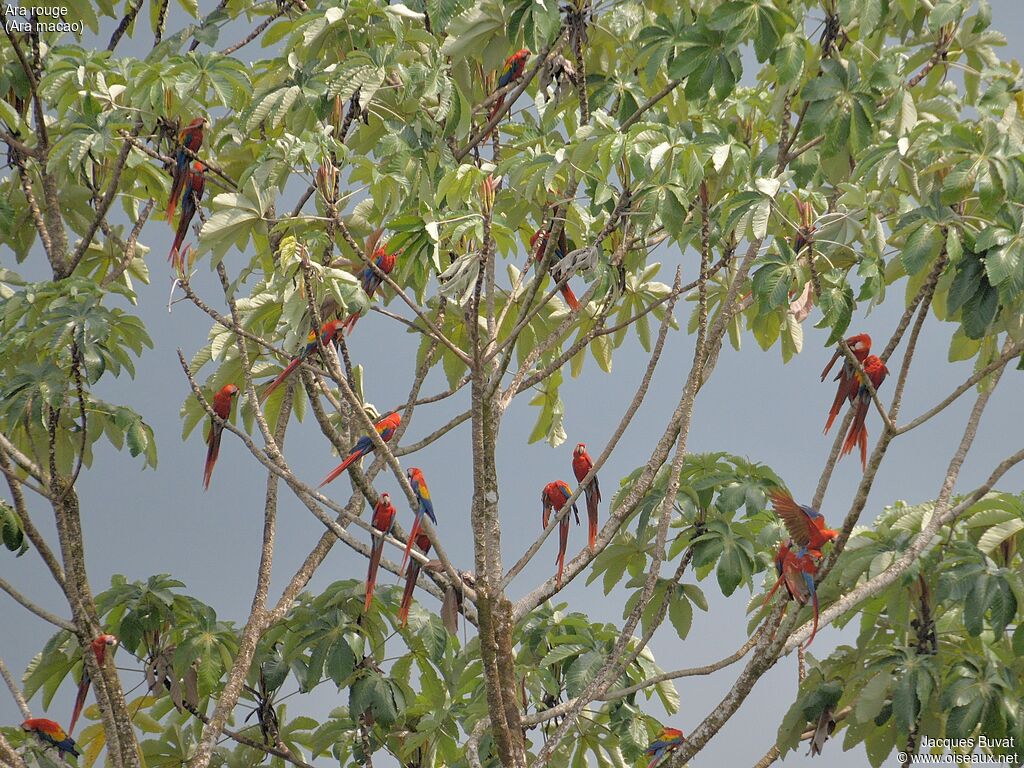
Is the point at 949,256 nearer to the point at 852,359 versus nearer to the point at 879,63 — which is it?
the point at 852,359

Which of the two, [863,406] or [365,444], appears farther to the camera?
[365,444]

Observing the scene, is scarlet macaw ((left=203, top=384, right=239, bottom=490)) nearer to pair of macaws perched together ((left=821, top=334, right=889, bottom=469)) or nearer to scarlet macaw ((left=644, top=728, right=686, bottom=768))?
scarlet macaw ((left=644, top=728, right=686, bottom=768))

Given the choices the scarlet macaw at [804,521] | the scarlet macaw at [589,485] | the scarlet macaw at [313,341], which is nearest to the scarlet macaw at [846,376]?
the scarlet macaw at [804,521]

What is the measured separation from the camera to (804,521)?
359cm

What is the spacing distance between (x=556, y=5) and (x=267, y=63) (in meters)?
1.32

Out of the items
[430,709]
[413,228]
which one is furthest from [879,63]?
[430,709]

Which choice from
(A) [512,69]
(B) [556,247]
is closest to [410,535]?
(B) [556,247]

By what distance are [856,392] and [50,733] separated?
3.06 metres

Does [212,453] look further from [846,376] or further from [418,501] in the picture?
[846,376]

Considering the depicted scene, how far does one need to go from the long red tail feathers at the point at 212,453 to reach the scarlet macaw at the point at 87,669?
0.68 m

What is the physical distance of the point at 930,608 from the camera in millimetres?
4090

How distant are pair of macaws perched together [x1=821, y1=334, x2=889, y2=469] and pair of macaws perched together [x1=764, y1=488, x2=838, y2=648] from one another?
0.73 feet

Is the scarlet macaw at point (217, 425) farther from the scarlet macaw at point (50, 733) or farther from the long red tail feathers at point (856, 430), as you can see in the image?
the long red tail feathers at point (856, 430)

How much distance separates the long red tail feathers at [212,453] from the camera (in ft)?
14.1
